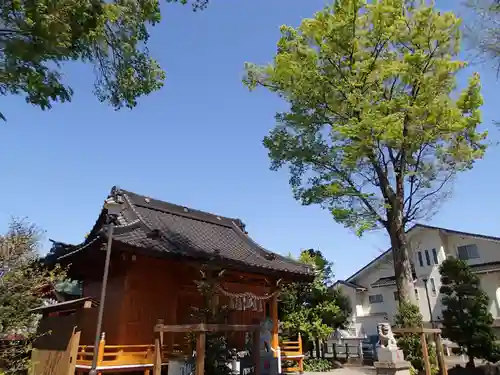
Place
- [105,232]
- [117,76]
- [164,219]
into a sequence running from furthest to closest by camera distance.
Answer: [164,219] → [105,232] → [117,76]

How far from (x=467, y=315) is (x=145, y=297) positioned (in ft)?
52.3

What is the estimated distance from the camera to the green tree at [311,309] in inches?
754

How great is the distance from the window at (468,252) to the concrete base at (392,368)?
19184 millimetres

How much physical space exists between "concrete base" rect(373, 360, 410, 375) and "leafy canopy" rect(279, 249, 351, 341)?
8803 millimetres

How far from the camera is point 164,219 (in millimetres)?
15383

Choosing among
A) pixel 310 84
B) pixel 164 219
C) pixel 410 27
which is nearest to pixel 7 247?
pixel 164 219

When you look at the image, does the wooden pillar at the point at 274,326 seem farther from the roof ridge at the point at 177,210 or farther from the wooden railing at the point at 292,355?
the roof ridge at the point at 177,210

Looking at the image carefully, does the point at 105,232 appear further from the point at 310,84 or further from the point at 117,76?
the point at 310,84

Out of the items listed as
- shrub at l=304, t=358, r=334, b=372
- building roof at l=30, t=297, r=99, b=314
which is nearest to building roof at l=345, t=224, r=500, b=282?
shrub at l=304, t=358, r=334, b=372

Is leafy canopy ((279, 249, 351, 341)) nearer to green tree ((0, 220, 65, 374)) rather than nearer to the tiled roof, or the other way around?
the tiled roof

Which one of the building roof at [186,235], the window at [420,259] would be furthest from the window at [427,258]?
the building roof at [186,235]

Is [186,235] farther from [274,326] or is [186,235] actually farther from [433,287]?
[433,287]

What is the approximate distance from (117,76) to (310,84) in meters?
7.99

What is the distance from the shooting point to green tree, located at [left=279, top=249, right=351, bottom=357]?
19156 mm
